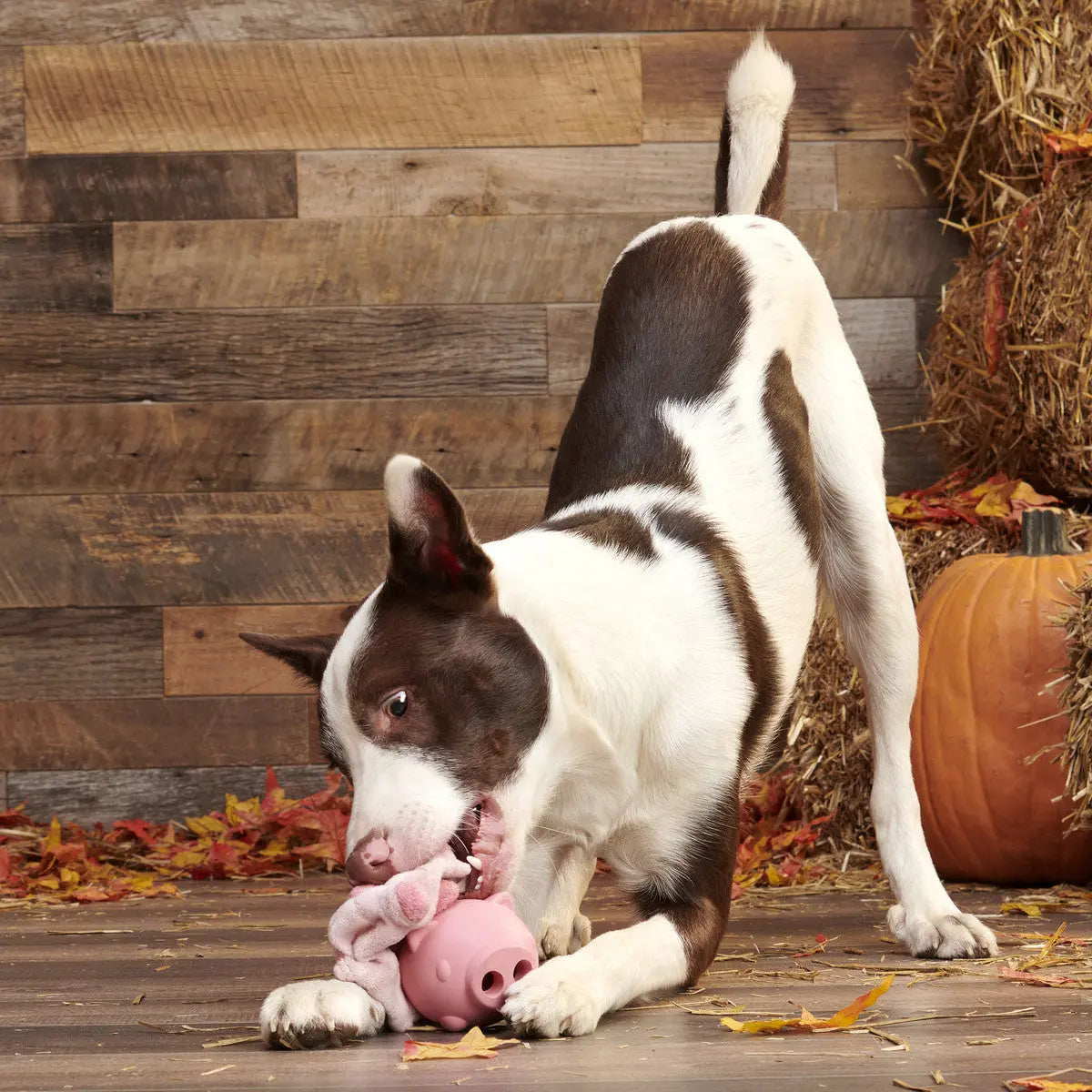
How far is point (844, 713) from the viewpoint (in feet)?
12.0

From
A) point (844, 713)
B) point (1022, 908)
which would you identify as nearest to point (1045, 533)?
point (844, 713)

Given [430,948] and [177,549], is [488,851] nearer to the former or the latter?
[430,948]

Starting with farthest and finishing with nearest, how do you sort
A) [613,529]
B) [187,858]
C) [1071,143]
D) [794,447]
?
[187,858]
[1071,143]
[794,447]
[613,529]

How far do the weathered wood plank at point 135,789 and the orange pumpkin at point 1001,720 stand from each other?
1.76 m

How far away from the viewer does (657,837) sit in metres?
2.20

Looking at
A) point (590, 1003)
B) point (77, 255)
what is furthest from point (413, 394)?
point (590, 1003)

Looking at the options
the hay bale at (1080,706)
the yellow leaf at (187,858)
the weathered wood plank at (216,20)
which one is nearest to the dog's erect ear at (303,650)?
the hay bale at (1080,706)

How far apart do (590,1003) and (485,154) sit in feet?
9.74

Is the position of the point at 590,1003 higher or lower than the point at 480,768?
lower

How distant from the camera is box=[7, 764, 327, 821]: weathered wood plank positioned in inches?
Answer: 167

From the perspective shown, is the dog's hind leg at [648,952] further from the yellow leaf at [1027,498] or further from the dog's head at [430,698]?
the yellow leaf at [1027,498]

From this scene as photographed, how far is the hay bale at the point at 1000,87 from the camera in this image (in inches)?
141

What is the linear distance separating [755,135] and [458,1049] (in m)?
2.04

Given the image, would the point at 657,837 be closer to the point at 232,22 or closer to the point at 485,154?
the point at 485,154
